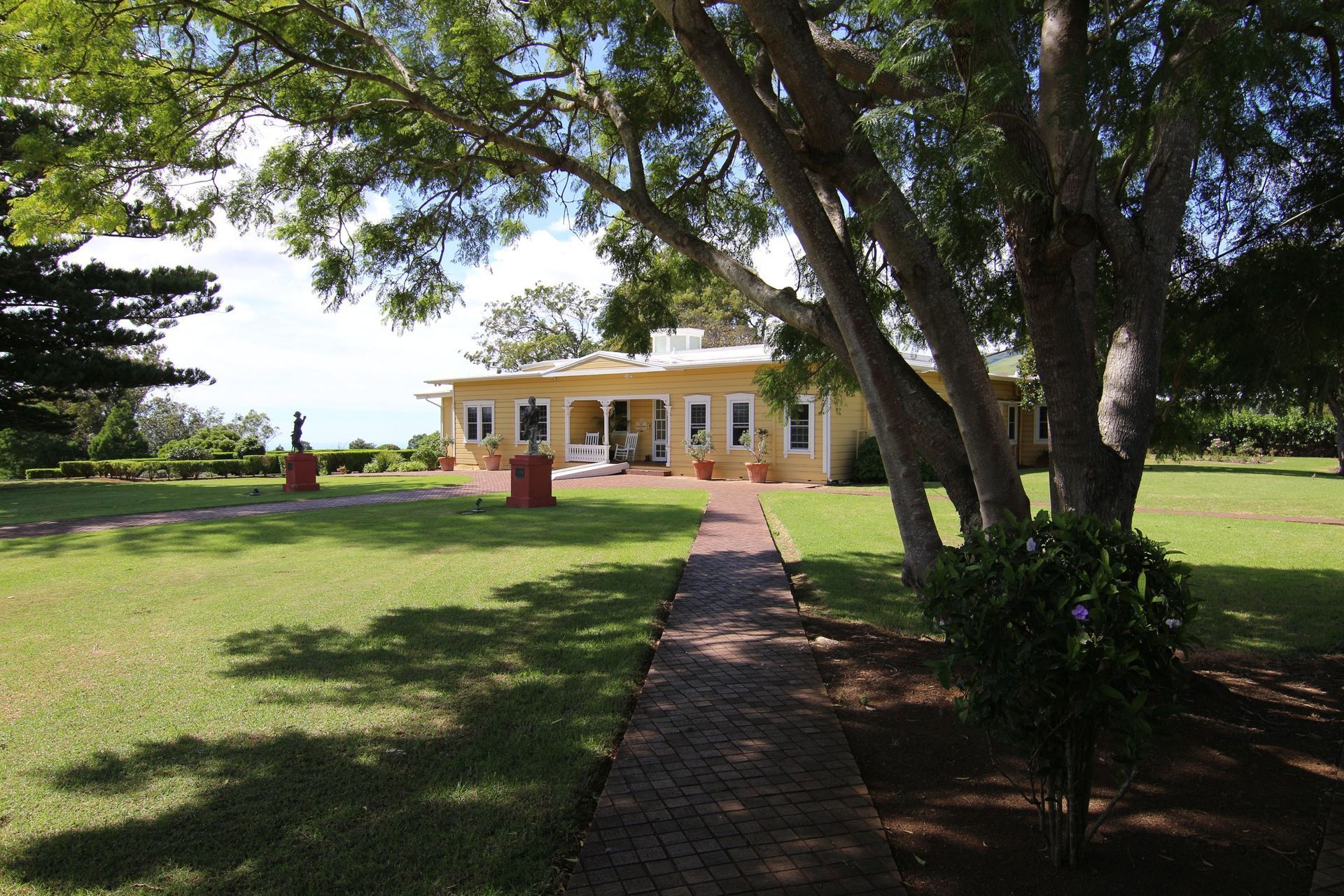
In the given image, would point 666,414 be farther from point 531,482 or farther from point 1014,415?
point 1014,415

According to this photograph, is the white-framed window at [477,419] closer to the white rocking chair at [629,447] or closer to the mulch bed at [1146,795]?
the white rocking chair at [629,447]

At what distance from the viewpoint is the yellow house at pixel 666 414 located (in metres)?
22.3

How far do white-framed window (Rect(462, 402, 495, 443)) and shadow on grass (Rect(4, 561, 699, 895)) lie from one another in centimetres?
2375

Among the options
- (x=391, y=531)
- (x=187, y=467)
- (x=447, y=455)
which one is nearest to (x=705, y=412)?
(x=447, y=455)

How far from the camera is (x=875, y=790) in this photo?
3.75 m

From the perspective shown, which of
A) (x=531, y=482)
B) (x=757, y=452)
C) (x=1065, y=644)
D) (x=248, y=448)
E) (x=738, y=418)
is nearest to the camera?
(x=1065, y=644)

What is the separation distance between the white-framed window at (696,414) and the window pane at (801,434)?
2684 millimetres

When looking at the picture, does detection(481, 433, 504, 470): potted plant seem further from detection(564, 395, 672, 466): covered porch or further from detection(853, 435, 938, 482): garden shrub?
detection(853, 435, 938, 482): garden shrub

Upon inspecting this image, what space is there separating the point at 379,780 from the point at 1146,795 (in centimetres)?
360

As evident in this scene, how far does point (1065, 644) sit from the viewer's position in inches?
108

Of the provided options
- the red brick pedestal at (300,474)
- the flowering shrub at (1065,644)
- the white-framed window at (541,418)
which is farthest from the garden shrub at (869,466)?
the flowering shrub at (1065,644)

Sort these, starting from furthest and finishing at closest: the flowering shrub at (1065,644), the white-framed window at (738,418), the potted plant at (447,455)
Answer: the potted plant at (447,455)
the white-framed window at (738,418)
the flowering shrub at (1065,644)

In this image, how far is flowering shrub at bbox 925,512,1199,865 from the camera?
2.71m

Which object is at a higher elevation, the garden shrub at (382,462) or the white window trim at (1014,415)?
the white window trim at (1014,415)
